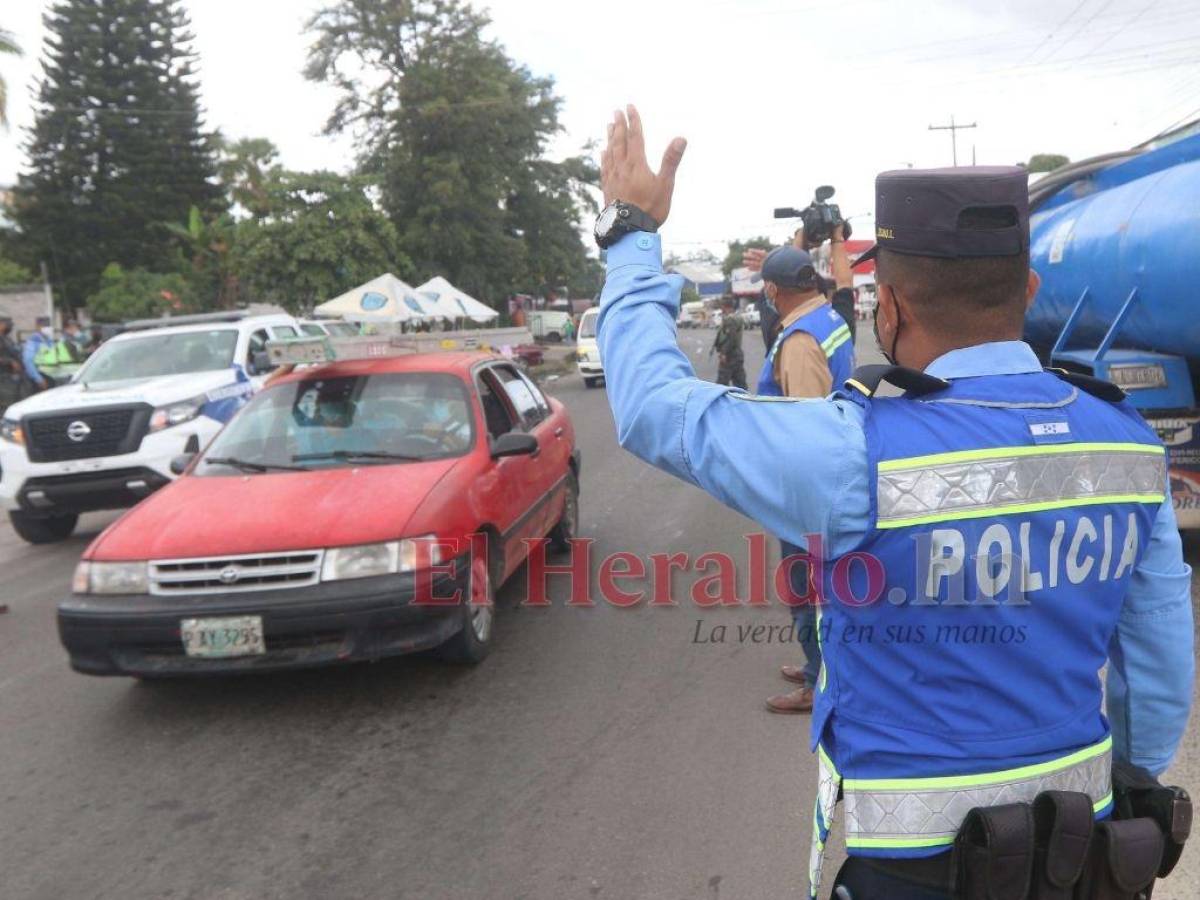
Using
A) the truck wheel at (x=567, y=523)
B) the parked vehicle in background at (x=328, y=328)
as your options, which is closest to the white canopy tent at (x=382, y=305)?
the parked vehicle in background at (x=328, y=328)

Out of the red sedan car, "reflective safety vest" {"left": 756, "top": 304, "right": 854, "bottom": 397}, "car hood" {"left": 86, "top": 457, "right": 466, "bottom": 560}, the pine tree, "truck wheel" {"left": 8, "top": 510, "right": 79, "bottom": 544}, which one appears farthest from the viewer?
the pine tree

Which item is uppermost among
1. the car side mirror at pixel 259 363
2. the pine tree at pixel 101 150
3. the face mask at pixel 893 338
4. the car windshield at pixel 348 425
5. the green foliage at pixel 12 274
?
the pine tree at pixel 101 150

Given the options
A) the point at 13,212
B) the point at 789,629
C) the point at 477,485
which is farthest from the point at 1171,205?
the point at 13,212

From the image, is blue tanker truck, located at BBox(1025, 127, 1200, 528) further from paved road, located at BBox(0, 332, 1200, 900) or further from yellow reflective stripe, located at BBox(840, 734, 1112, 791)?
yellow reflective stripe, located at BBox(840, 734, 1112, 791)

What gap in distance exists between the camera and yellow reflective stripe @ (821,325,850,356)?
4.31m

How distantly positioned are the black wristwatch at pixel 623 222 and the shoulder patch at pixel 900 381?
0.40 m

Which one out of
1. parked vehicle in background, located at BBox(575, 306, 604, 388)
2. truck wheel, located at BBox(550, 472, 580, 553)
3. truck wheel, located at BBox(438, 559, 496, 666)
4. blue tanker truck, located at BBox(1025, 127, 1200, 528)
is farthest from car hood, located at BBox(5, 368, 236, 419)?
parked vehicle in background, located at BBox(575, 306, 604, 388)

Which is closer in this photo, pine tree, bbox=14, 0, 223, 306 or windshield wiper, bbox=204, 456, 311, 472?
windshield wiper, bbox=204, 456, 311, 472

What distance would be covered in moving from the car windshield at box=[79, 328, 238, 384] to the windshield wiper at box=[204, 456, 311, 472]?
4909mm

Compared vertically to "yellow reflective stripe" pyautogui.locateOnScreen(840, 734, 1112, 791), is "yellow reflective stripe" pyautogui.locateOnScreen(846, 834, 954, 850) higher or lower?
lower

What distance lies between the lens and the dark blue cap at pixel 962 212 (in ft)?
4.73

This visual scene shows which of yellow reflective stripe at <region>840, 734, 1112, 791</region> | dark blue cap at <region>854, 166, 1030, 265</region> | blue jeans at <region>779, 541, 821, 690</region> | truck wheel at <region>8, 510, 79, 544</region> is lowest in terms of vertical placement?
truck wheel at <region>8, 510, 79, 544</region>

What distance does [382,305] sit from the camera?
12.1m

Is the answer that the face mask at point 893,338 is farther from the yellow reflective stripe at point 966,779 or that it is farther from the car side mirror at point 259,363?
the car side mirror at point 259,363
